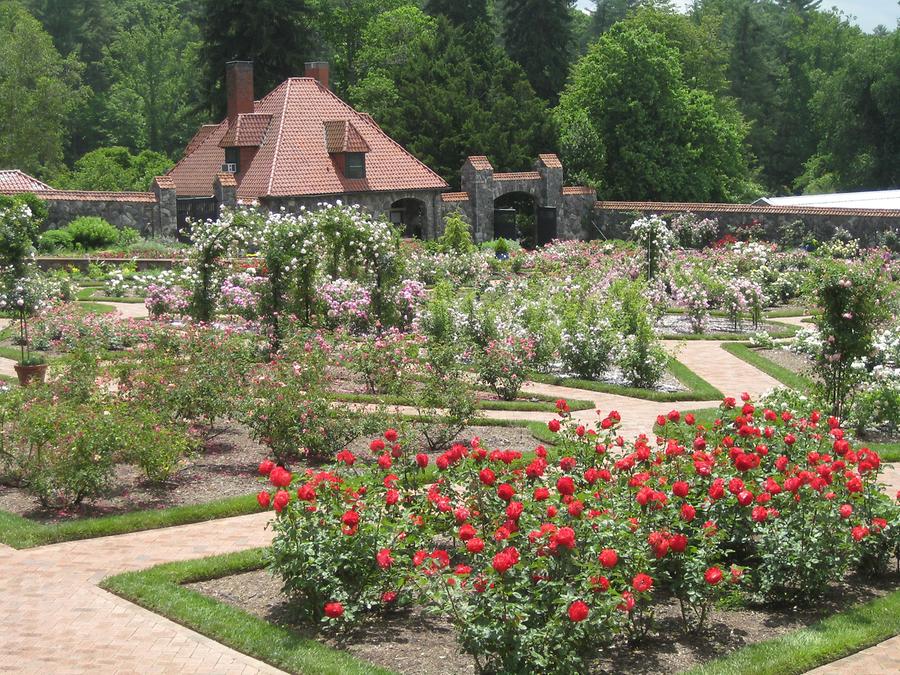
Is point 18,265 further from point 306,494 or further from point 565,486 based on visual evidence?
point 565,486

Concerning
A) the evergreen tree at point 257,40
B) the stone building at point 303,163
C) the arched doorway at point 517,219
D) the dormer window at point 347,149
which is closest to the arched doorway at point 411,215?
the stone building at point 303,163

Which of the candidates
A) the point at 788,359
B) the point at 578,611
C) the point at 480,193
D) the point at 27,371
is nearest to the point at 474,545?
the point at 578,611

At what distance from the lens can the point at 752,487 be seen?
8359mm

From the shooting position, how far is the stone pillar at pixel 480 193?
3644cm

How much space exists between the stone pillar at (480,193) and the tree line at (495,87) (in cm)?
444

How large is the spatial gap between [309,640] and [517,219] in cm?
3124

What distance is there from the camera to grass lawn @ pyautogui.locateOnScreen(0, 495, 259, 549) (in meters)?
9.75

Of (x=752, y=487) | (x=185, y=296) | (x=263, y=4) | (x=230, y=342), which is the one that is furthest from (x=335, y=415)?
(x=263, y=4)

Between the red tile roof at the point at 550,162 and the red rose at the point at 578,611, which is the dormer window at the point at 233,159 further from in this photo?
the red rose at the point at 578,611

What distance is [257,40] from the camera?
4372 cm

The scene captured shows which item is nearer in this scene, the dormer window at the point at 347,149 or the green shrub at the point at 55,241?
the green shrub at the point at 55,241

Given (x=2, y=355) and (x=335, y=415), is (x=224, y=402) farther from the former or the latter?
(x=2, y=355)

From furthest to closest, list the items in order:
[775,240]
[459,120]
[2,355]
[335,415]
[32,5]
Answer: [32,5] → [459,120] → [775,240] → [2,355] → [335,415]

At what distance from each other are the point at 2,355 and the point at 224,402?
26.2 ft
